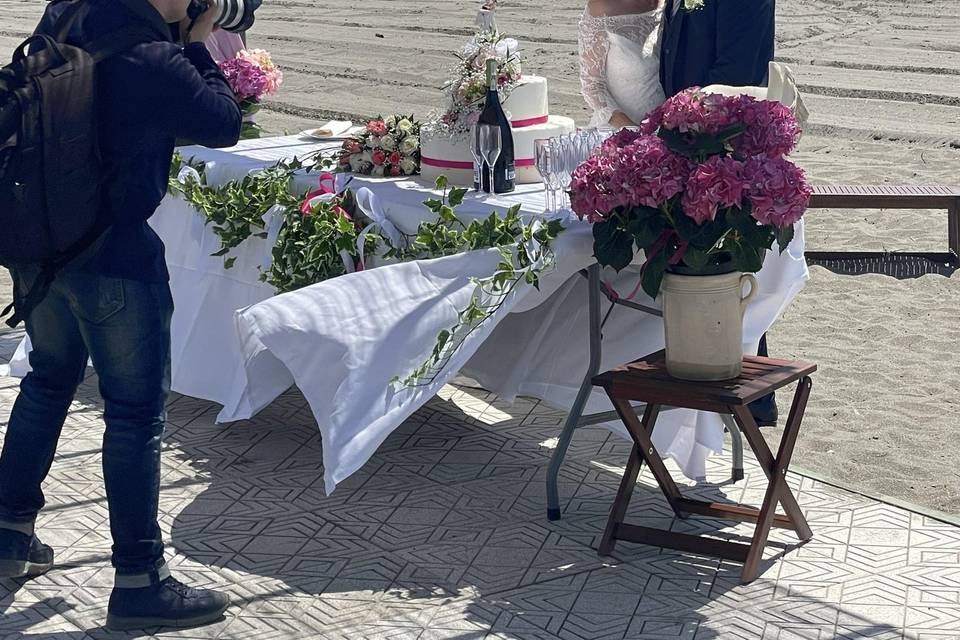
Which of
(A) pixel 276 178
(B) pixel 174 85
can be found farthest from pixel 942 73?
(B) pixel 174 85

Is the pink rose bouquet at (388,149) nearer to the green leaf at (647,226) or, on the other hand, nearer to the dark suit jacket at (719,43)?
the dark suit jacket at (719,43)

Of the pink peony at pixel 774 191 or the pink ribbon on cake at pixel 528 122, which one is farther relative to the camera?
the pink ribbon on cake at pixel 528 122

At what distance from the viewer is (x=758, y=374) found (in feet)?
12.8

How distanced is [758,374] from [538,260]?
0.74 meters

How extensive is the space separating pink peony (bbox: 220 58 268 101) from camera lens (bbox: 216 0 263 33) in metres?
2.25

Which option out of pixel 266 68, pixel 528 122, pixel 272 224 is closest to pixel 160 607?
pixel 272 224

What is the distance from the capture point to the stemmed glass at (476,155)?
4367 mm

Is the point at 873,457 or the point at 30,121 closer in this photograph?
the point at 30,121

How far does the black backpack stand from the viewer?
3.14 metres

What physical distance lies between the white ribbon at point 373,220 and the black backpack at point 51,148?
135 centimetres

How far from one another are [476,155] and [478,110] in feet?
0.61

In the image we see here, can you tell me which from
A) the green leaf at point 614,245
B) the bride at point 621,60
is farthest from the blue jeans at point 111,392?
the bride at point 621,60

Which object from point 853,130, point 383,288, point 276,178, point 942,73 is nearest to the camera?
point 383,288

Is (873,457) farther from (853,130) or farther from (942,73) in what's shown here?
(942,73)
